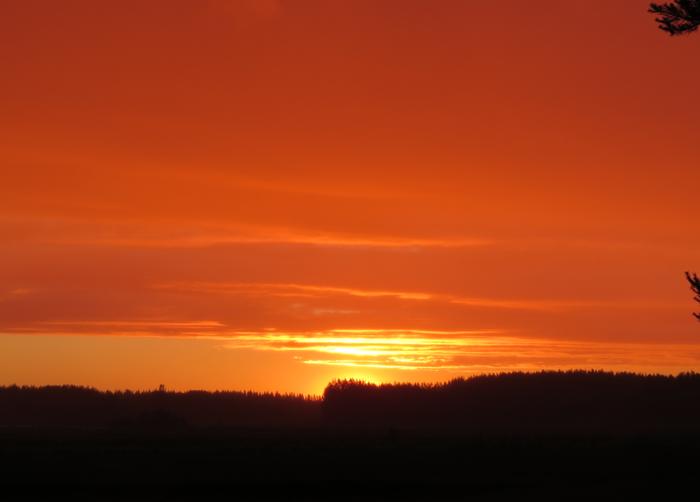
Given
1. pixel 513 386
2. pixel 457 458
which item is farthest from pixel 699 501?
pixel 513 386

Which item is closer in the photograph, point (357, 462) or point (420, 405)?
point (357, 462)

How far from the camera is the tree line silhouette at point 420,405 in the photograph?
52.2 meters

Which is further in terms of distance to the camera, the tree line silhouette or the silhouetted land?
the tree line silhouette

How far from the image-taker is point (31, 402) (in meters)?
61.6

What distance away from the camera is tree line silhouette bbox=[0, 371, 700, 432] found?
2057 inches

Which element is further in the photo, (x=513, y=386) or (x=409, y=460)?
(x=513, y=386)

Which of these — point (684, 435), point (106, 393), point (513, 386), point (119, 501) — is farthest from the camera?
point (106, 393)

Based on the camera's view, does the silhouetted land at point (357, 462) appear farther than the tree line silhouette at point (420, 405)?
No

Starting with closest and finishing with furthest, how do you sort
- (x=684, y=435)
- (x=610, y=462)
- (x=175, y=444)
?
1. (x=610, y=462)
2. (x=175, y=444)
3. (x=684, y=435)

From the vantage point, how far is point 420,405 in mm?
60438

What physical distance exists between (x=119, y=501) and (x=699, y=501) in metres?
12.2

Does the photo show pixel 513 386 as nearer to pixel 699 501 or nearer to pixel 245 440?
pixel 245 440

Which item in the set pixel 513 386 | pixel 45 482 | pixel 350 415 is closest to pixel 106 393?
pixel 350 415

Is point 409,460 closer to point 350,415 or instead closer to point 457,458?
point 457,458
